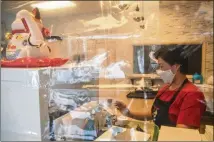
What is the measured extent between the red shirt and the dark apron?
0.01 meters

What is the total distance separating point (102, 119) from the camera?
576mm

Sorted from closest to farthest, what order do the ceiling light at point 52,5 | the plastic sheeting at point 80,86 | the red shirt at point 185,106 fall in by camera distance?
1. the plastic sheeting at point 80,86
2. the red shirt at point 185,106
3. the ceiling light at point 52,5

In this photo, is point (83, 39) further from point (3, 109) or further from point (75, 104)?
point (3, 109)

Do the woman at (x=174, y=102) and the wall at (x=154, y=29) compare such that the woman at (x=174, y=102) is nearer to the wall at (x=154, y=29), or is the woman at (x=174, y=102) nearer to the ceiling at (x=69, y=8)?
the wall at (x=154, y=29)

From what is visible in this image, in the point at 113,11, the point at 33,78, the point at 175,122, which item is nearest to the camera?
the point at 33,78

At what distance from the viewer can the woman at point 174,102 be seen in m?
0.63

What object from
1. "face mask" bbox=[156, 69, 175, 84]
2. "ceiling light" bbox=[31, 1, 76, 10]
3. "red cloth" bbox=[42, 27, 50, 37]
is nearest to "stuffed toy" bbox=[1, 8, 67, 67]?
"red cloth" bbox=[42, 27, 50, 37]

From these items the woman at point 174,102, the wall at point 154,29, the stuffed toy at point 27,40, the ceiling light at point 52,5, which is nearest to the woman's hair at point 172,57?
the woman at point 174,102

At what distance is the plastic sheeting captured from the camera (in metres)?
0.52

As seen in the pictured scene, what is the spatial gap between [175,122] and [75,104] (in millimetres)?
352

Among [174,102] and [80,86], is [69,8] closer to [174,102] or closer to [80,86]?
[80,86]

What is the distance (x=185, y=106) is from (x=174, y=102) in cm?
4

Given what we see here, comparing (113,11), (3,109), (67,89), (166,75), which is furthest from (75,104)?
(113,11)

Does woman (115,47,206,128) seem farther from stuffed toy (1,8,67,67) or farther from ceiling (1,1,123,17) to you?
ceiling (1,1,123,17)
